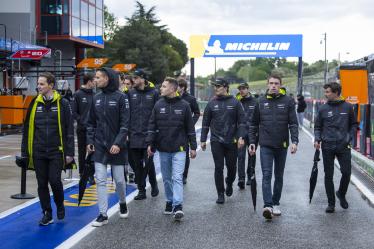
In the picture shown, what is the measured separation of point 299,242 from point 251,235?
570 millimetres

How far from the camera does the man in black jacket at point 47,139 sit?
7.20m

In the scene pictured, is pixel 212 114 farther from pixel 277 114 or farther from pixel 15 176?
pixel 15 176

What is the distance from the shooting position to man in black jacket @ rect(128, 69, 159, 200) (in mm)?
9094

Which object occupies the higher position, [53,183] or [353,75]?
[353,75]

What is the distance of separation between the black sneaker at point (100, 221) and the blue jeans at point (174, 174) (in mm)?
905

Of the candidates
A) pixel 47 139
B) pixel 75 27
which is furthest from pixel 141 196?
pixel 75 27

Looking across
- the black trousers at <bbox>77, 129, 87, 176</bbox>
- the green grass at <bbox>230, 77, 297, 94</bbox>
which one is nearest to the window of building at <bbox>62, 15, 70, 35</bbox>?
the green grass at <bbox>230, 77, 297, 94</bbox>

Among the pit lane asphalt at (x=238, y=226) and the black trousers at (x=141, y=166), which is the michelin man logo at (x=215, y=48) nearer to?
the pit lane asphalt at (x=238, y=226)

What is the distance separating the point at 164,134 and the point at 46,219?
5.97 feet

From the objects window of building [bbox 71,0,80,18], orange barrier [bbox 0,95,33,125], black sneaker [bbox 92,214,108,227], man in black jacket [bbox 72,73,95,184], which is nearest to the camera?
black sneaker [bbox 92,214,108,227]

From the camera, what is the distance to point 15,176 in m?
11.1

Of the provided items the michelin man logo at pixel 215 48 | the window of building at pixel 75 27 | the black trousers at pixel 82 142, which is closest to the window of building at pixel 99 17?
the window of building at pixel 75 27

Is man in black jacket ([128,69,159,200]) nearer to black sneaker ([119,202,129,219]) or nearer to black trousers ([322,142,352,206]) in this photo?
black sneaker ([119,202,129,219])

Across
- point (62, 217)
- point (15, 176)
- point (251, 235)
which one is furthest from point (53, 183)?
point (15, 176)
